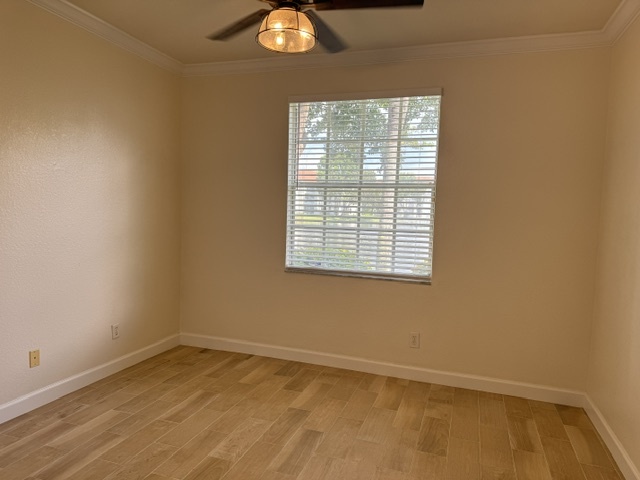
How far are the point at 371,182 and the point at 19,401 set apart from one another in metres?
2.84

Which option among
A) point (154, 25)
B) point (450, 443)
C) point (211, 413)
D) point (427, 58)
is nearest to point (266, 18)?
point (154, 25)

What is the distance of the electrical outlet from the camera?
2.76 metres

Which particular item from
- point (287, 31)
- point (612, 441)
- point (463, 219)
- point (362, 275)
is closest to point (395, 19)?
point (287, 31)

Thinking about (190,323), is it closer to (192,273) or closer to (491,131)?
(192,273)

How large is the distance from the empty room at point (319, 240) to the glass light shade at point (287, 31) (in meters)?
0.01

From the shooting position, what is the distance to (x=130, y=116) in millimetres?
3463

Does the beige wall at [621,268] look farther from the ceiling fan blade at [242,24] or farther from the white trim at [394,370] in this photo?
the ceiling fan blade at [242,24]

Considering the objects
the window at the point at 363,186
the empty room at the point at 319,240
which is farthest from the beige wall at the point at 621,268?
the window at the point at 363,186

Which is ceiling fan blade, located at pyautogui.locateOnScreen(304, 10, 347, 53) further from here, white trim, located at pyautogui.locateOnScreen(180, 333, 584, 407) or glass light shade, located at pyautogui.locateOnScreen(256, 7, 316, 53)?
white trim, located at pyautogui.locateOnScreen(180, 333, 584, 407)

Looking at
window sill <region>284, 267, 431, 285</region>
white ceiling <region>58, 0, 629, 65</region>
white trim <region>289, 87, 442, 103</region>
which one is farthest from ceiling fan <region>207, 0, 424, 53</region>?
window sill <region>284, 267, 431, 285</region>

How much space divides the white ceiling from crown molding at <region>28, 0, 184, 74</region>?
0.05 metres

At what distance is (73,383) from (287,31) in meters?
2.74

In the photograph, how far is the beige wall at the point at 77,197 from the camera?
2.61 metres

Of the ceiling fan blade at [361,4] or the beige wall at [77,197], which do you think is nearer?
the ceiling fan blade at [361,4]
